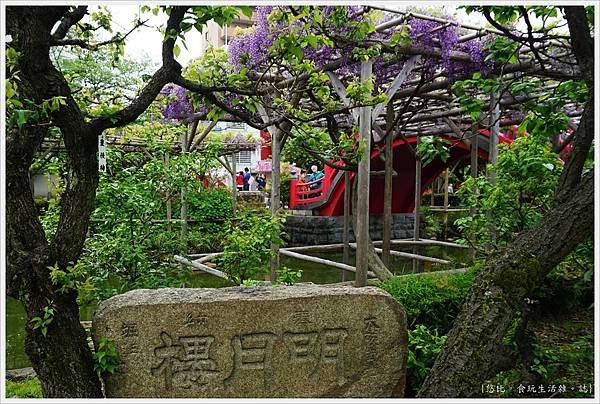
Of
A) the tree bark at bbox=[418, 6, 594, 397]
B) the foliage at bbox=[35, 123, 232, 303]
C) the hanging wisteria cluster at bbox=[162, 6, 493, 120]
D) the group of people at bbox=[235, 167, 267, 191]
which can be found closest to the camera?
the tree bark at bbox=[418, 6, 594, 397]

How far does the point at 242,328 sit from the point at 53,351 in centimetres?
111

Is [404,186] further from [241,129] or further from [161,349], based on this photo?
[161,349]

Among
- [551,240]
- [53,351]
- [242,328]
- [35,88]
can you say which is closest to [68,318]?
[53,351]

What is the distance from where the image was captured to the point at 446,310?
4949mm

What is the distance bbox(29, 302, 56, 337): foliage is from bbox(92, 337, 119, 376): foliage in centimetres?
43

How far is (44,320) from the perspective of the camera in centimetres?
272

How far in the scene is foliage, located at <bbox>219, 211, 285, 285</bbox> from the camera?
178 inches

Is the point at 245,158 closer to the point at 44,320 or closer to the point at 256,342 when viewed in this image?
the point at 256,342

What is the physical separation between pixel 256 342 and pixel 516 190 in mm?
2457

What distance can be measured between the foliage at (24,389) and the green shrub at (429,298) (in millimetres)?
2968

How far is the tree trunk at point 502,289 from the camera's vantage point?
9.07 feet

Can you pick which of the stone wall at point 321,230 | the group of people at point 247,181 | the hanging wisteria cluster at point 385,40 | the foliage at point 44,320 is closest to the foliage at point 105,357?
the foliage at point 44,320

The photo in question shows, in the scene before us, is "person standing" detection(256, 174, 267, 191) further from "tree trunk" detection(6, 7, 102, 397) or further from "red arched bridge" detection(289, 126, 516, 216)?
"tree trunk" detection(6, 7, 102, 397)

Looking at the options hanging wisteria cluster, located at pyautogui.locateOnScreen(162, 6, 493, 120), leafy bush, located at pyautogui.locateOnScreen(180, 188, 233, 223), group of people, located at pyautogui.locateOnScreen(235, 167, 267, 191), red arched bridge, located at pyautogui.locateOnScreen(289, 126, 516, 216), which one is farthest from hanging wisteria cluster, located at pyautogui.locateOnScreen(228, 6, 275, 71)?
group of people, located at pyautogui.locateOnScreen(235, 167, 267, 191)
